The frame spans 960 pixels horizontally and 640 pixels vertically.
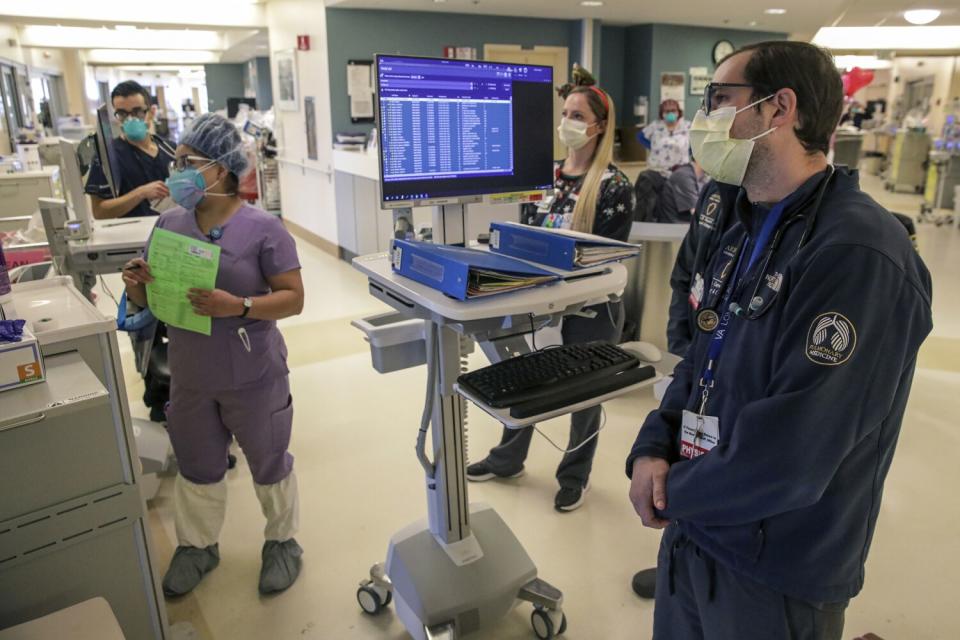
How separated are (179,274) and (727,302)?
1.47 m

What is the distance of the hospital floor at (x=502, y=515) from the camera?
2092mm

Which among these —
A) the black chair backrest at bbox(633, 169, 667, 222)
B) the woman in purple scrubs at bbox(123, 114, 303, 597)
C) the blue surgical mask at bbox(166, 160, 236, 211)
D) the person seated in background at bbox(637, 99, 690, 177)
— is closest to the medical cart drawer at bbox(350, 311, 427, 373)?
the woman in purple scrubs at bbox(123, 114, 303, 597)

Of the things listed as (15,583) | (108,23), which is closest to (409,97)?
(15,583)

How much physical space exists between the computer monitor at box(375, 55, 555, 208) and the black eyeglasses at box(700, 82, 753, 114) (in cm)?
71

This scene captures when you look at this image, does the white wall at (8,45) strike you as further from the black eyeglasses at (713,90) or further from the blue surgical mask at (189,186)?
the black eyeglasses at (713,90)

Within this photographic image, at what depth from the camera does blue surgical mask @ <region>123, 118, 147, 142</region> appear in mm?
3143

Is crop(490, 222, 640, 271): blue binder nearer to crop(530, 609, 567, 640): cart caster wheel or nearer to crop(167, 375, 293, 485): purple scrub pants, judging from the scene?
crop(167, 375, 293, 485): purple scrub pants

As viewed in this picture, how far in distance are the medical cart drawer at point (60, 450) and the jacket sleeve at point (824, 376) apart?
47.3 inches

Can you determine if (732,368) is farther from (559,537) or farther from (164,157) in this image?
(164,157)

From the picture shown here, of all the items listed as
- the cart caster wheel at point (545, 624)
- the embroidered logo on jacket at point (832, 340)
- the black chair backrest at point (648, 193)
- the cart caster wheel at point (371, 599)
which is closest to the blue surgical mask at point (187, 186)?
the cart caster wheel at point (371, 599)

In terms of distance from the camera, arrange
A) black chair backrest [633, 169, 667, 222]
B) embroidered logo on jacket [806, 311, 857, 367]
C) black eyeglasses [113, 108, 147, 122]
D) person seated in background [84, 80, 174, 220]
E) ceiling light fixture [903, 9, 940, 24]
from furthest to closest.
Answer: ceiling light fixture [903, 9, 940, 24] < black chair backrest [633, 169, 667, 222] < black eyeglasses [113, 108, 147, 122] < person seated in background [84, 80, 174, 220] < embroidered logo on jacket [806, 311, 857, 367]

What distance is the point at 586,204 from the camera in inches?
92.0

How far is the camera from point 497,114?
6.02ft

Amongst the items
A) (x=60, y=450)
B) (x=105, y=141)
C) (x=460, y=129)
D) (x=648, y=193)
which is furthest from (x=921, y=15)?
(x=60, y=450)
